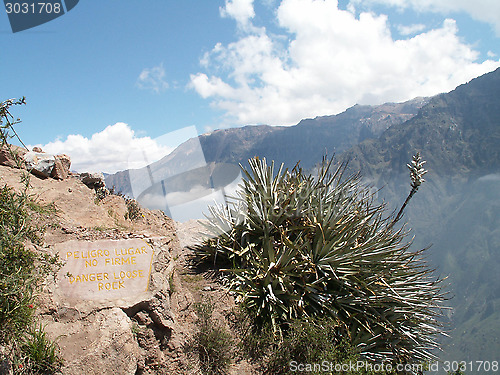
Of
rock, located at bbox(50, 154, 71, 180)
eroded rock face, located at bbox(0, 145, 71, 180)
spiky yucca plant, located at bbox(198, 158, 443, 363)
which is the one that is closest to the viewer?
spiky yucca plant, located at bbox(198, 158, 443, 363)

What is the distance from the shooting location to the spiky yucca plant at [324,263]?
19.1 ft

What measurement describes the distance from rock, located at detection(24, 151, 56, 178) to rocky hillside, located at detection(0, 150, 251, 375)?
0.95 feet

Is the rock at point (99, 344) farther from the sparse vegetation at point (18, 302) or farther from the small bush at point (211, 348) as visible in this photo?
the small bush at point (211, 348)

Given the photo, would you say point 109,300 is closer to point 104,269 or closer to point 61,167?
point 104,269

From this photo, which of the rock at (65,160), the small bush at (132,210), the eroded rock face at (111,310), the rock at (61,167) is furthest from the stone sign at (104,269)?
the rock at (65,160)

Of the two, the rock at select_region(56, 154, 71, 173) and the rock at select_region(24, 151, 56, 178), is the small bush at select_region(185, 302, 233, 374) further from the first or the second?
the rock at select_region(56, 154, 71, 173)

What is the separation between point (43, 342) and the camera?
369cm

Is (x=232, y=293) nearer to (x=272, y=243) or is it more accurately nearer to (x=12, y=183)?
(x=272, y=243)

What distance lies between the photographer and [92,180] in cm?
814

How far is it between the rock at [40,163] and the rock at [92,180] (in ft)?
3.51

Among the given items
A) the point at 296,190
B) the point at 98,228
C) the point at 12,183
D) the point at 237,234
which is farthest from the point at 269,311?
the point at 12,183

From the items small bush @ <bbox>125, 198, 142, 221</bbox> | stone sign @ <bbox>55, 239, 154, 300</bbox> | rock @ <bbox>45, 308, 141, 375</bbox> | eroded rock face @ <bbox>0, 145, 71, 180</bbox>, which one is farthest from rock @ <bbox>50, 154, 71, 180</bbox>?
rock @ <bbox>45, 308, 141, 375</bbox>

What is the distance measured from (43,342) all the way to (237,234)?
13.0 ft

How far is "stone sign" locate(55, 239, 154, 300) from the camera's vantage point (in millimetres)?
4609
